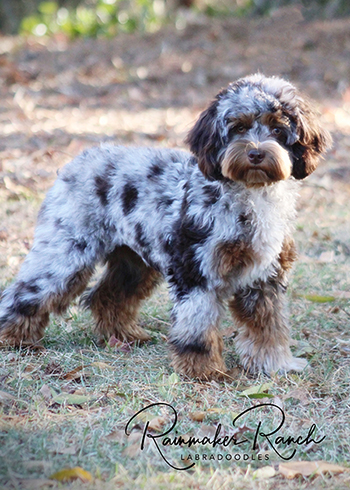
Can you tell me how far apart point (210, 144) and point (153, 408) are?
163 centimetres

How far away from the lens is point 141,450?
3531 mm

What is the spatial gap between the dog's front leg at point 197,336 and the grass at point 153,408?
108 mm

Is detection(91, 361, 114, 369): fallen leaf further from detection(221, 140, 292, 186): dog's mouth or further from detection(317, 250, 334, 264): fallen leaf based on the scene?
detection(317, 250, 334, 264): fallen leaf

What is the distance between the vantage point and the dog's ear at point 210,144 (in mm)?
4227

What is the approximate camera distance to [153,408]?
4.02m

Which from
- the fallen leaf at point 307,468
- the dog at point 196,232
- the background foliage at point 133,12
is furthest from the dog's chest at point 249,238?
the background foliage at point 133,12

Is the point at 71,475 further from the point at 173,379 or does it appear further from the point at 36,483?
the point at 173,379

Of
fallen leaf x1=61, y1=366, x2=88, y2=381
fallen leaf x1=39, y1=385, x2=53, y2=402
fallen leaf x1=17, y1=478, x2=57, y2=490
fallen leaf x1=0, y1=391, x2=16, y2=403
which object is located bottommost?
fallen leaf x1=61, y1=366, x2=88, y2=381

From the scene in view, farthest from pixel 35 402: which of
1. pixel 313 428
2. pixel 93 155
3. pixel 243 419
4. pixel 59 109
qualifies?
pixel 59 109

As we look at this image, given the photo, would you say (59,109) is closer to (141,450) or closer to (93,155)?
(93,155)

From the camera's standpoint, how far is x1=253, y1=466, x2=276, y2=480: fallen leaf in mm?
3352

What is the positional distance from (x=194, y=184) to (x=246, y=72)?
1044cm

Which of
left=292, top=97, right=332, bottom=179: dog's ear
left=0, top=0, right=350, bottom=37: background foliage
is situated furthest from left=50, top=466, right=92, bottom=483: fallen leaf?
left=0, top=0, right=350, bottom=37: background foliage

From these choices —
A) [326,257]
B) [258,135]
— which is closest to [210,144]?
[258,135]
